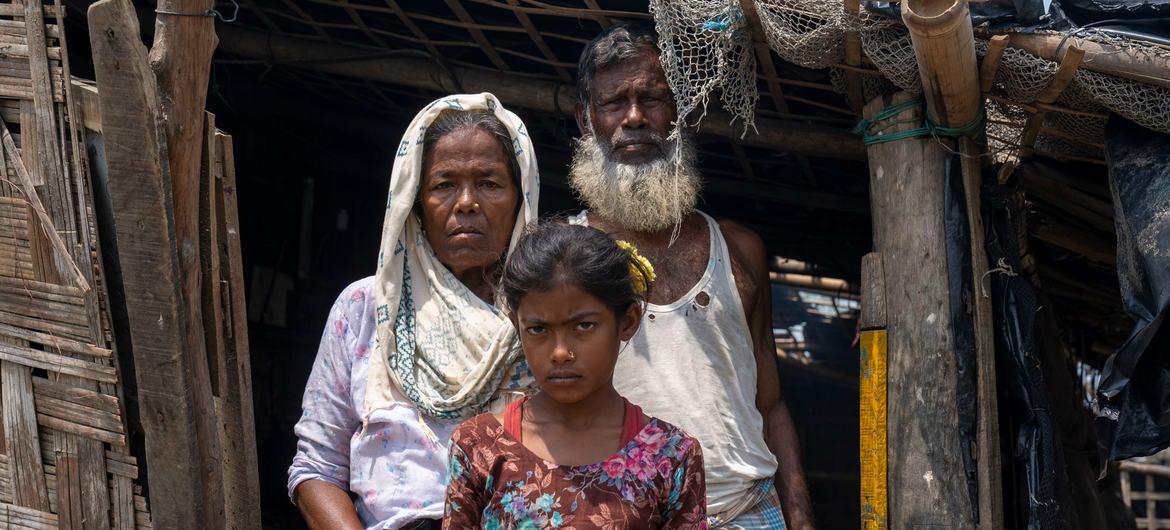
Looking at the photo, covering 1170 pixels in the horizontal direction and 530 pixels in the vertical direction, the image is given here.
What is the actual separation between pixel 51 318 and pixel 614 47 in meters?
1.79

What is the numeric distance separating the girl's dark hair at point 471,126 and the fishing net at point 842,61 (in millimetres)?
572

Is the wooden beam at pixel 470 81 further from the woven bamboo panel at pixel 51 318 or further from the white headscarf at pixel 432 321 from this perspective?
the woven bamboo panel at pixel 51 318

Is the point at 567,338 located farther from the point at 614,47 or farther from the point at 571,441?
the point at 614,47

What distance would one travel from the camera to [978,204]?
343cm

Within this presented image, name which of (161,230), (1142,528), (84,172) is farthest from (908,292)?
(1142,528)

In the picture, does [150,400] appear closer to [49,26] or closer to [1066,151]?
[49,26]

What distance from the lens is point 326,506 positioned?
2.93 meters

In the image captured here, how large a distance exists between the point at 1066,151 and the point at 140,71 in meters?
2.79

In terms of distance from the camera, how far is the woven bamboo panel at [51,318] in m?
2.98

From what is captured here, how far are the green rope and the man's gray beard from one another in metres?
0.55

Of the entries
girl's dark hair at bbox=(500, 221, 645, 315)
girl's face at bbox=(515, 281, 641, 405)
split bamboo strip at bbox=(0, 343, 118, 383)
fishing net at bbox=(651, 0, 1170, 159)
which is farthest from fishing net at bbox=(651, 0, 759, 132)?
split bamboo strip at bbox=(0, 343, 118, 383)

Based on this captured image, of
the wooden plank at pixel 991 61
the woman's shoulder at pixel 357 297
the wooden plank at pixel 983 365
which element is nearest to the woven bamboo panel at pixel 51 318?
the woman's shoulder at pixel 357 297

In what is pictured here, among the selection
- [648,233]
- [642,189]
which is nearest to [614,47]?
[642,189]

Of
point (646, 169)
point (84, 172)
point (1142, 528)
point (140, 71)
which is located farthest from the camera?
point (1142, 528)
